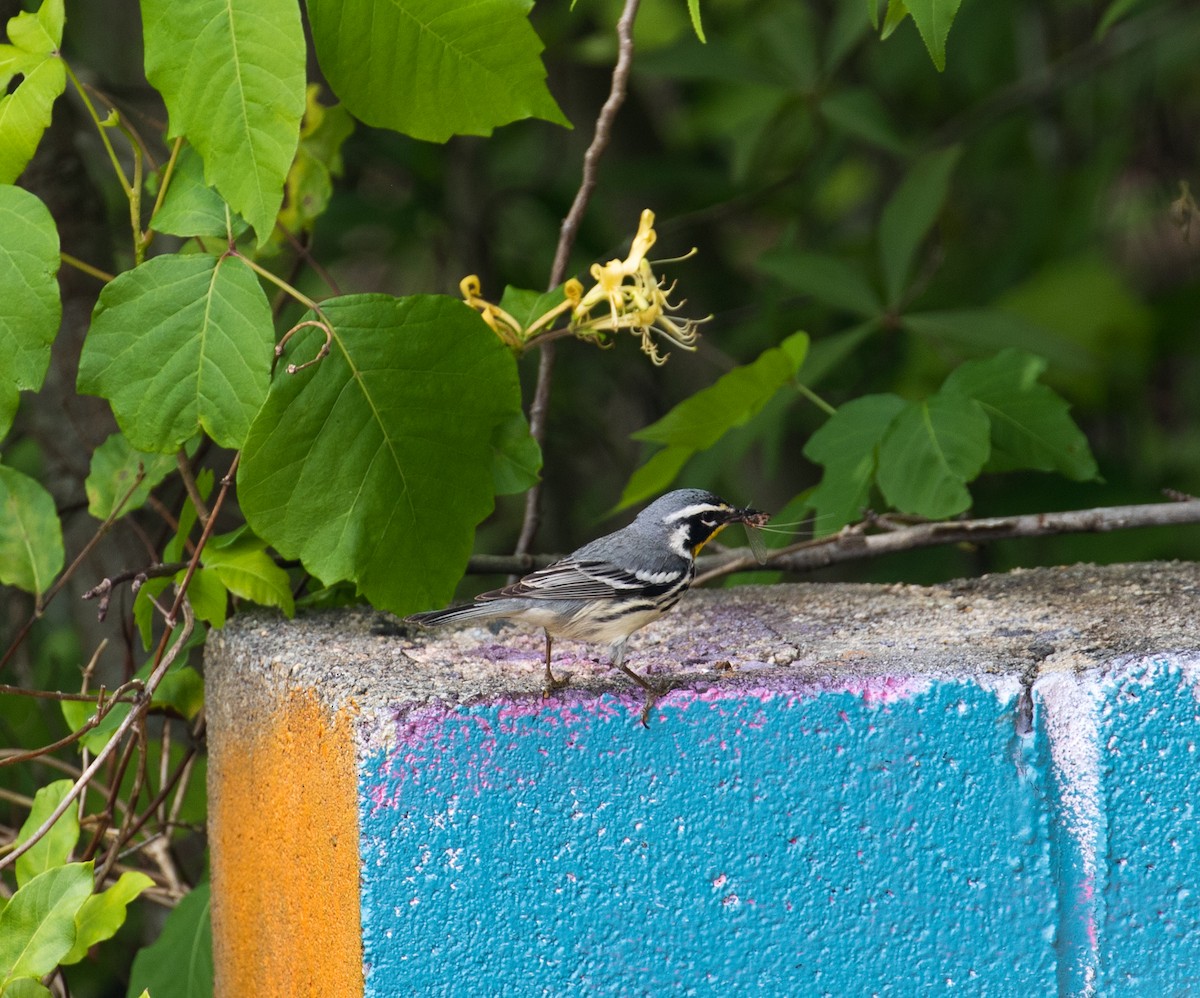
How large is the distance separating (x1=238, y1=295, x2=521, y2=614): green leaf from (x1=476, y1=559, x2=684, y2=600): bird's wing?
0.44ft

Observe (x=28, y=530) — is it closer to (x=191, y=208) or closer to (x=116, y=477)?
(x=116, y=477)

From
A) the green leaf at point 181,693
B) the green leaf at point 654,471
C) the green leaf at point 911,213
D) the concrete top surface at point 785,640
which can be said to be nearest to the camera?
the concrete top surface at point 785,640

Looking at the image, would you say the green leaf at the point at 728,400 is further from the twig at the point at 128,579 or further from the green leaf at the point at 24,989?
the green leaf at the point at 24,989

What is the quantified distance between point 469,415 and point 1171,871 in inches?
43.1

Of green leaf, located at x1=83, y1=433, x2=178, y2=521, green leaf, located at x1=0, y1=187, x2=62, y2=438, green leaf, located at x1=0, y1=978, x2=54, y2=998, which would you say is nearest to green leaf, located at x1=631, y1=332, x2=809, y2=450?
green leaf, located at x1=83, y1=433, x2=178, y2=521

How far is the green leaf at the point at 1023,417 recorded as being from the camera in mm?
2367

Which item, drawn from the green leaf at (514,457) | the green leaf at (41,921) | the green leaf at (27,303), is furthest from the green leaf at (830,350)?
the green leaf at (41,921)

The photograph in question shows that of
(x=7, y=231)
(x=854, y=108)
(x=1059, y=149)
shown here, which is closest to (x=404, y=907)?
(x=7, y=231)

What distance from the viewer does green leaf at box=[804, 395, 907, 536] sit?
231 cm

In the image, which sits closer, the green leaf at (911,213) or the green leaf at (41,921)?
the green leaf at (41,921)

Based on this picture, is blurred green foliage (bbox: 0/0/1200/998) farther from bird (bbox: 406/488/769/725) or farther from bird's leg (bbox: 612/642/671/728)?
bird's leg (bbox: 612/642/671/728)

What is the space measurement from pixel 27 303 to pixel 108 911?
0.85 meters

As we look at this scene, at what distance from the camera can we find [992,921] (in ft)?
5.44

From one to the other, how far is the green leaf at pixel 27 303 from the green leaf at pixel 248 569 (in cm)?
38
